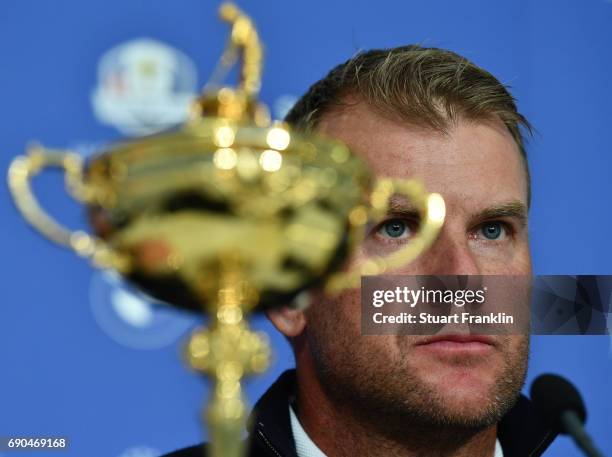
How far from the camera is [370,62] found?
1520mm

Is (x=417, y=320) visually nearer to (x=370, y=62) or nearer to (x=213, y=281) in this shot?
(x=370, y=62)

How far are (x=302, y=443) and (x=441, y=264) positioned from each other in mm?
417

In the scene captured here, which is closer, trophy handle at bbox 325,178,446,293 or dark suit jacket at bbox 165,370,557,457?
trophy handle at bbox 325,178,446,293

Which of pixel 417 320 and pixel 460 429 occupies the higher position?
pixel 417 320

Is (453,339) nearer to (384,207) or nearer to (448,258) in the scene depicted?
(448,258)

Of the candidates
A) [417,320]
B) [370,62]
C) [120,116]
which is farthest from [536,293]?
[120,116]

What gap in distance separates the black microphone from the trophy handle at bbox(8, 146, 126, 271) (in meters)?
0.47

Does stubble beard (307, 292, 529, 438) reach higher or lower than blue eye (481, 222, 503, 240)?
lower

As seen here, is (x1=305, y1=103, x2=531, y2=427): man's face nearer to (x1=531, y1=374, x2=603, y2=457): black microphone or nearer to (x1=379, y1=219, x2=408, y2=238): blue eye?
(x1=379, y1=219, x2=408, y2=238): blue eye

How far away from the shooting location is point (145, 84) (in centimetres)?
194

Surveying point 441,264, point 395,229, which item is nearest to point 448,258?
point 441,264

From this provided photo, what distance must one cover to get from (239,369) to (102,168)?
0.15m

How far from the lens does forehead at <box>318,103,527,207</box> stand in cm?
127

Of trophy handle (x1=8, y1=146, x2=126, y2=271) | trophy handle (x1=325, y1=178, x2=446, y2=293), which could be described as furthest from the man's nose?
trophy handle (x1=8, y1=146, x2=126, y2=271)
